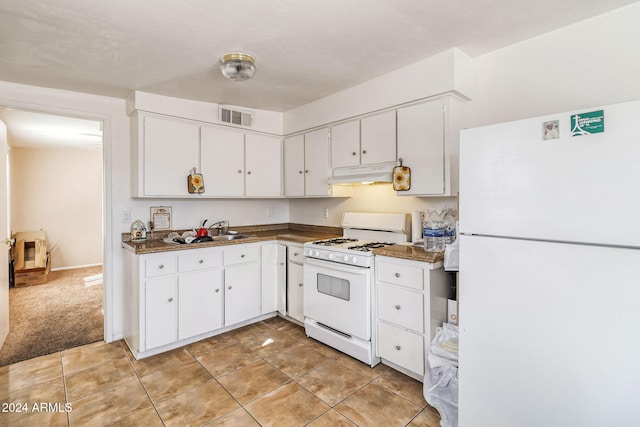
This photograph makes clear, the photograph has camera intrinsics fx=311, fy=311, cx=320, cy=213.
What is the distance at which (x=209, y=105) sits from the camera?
127 inches

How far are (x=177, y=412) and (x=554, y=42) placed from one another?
11.1 feet

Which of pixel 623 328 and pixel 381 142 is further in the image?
pixel 381 142

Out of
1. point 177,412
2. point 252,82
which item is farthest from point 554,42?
point 177,412

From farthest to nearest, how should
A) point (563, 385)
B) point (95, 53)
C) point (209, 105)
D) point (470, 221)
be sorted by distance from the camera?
1. point (209, 105)
2. point (95, 53)
3. point (470, 221)
4. point (563, 385)

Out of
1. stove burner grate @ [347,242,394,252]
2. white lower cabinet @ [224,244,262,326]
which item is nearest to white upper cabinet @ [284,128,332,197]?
stove burner grate @ [347,242,394,252]

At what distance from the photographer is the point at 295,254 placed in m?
3.21

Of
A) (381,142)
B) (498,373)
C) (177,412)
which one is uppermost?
(381,142)

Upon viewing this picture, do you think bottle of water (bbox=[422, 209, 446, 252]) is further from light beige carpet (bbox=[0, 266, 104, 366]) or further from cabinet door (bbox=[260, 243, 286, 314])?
light beige carpet (bbox=[0, 266, 104, 366])

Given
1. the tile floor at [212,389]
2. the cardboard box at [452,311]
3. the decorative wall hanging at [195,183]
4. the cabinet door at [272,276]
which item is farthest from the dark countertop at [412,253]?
the decorative wall hanging at [195,183]

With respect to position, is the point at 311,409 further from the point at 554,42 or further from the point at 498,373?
the point at 554,42

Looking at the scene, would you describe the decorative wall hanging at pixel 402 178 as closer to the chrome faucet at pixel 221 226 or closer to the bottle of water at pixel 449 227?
the bottle of water at pixel 449 227

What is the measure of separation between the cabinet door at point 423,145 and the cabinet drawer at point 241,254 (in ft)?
5.35

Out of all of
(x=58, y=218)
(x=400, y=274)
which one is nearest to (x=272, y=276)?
(x=400, y=274)

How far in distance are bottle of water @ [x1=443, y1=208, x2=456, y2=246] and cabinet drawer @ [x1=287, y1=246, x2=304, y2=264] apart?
4.55ft
